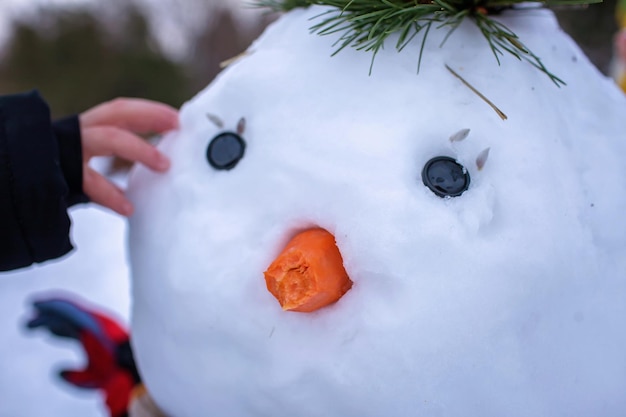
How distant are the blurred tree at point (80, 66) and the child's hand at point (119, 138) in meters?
4.59

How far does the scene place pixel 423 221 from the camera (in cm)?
64

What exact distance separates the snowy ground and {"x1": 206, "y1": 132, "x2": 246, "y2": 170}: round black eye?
1.06 metres

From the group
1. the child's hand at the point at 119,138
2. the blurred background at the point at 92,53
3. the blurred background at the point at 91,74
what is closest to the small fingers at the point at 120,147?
the child's hand at the point at 119,138

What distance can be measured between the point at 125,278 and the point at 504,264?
164 cm

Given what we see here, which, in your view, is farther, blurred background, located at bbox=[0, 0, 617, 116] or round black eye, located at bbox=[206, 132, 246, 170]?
blurred background, located at bbox=[0, 0, 617, 116]

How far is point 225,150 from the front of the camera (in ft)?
2.57

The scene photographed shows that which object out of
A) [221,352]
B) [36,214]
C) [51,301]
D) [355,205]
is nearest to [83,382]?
[51,301]

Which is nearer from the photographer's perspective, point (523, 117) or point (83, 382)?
point (523, 117)

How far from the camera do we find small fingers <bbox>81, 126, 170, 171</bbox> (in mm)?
858

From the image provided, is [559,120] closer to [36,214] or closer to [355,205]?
[355,205]

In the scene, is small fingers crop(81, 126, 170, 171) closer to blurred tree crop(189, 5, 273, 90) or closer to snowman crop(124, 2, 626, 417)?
snowman crop(124, 2, 626, 417)

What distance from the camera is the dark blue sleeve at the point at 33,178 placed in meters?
0.83

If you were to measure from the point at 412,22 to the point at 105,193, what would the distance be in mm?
534

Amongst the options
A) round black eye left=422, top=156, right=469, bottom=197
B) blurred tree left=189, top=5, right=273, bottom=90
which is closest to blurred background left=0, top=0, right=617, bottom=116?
blurred tree left=189, top=5, right=273, bottom=90
